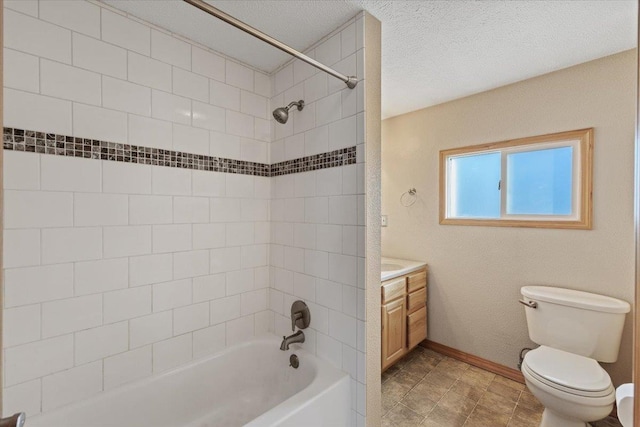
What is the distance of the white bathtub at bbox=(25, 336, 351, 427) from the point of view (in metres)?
1.32

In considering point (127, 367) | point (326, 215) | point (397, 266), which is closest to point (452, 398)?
point (397, 266)

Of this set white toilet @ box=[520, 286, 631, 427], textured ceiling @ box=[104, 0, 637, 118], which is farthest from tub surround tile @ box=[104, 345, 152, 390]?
white toilet @ box=[520, 286, 631, 427]

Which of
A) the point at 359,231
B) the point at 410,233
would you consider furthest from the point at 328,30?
the point at 410,233

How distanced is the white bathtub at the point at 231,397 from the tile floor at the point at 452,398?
709mm

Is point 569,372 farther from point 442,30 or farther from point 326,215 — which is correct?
point 442,30

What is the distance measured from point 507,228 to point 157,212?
2452 millimetres

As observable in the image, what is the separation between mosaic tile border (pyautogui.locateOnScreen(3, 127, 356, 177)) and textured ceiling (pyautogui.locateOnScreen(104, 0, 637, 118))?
26.2 inches

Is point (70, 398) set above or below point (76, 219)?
below

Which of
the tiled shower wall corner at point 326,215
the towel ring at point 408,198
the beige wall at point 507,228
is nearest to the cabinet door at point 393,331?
the beige wall at point 507,228

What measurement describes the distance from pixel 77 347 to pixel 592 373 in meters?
2.66

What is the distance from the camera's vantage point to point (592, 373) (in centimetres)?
166

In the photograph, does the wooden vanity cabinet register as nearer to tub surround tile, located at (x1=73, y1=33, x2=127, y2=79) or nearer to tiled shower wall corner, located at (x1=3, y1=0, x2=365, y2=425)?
tiled shower wall corner, located at (x1=3, y1=0, x2=365, y2=425)

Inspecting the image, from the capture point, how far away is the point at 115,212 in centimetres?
145

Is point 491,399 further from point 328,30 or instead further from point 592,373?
point 328,30
